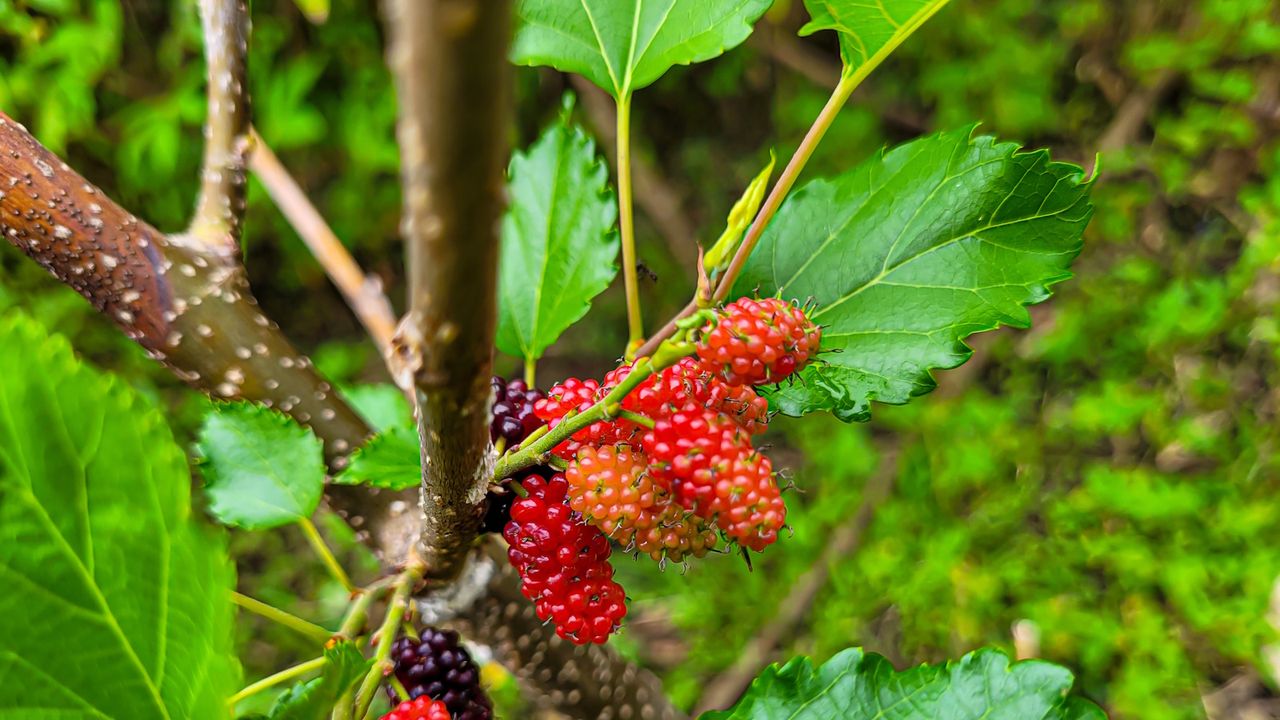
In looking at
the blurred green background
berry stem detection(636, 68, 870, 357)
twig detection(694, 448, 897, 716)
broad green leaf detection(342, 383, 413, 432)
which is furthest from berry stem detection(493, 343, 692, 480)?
twig detection(694, 448, 897, 716)

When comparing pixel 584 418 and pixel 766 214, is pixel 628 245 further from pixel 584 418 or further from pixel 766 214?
pixel 584 418

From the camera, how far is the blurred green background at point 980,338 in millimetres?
1174

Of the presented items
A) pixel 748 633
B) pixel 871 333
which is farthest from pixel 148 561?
pixel 748 633

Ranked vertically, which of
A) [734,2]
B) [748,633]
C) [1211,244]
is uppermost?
[734,2]

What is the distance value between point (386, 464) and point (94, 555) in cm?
18

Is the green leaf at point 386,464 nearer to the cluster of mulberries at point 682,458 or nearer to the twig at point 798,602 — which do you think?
the cluster of mulberries at point 682,458

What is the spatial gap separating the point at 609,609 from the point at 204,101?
1.32 metres

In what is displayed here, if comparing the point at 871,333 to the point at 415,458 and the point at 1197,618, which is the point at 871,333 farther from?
the point at 1197,618

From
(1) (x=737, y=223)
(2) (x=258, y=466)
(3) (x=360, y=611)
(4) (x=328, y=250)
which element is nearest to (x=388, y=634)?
(3) (x=360, y=611)

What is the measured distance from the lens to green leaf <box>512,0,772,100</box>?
1.69 ft

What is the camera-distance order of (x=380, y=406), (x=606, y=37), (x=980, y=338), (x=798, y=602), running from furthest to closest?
(x=980, y=338) < (x=798, y=602) < (x=380, y=406) < (x=606, y=37)

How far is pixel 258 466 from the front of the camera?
51 centimetres

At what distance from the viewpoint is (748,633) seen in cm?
139

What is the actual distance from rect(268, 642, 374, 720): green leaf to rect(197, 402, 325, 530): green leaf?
0.18 metres
